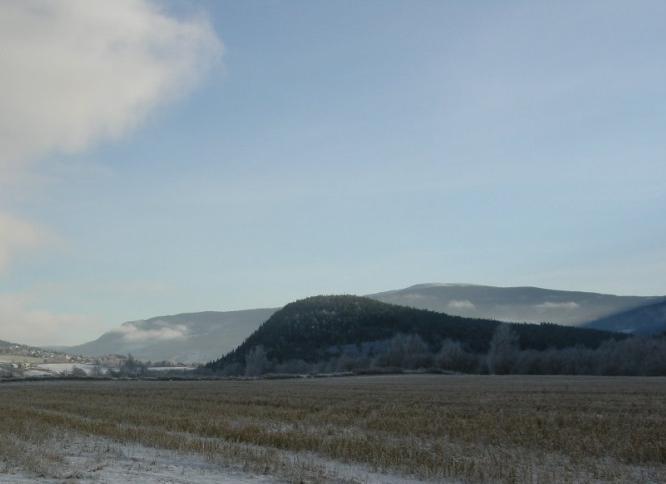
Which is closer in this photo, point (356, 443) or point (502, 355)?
point (356, 443)

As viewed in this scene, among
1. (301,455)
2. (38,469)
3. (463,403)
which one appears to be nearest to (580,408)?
(463,403)

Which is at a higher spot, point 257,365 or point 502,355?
point 502,355

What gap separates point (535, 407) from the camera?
111 ft

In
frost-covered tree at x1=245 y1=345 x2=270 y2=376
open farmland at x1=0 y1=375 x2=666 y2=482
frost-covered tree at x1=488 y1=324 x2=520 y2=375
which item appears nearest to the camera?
open farmland at x1=0 y1=375 x2=666 y2=482

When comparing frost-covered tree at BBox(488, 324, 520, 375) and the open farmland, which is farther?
frost-covered tree at BBox(488, 324, 520, 375)

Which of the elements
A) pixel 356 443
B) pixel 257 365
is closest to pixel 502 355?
pixel 257 365

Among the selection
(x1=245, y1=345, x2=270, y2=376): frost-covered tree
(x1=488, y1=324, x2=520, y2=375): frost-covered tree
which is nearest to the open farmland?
(x1=488, y1=324, x2=520, y2=375): frost-covered tree

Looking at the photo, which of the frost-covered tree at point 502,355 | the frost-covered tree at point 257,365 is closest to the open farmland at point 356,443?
the frost-covered tree at point 502,355

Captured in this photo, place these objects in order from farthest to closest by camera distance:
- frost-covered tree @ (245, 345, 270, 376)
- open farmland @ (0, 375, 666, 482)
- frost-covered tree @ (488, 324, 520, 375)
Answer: frost-covered tree @ (245, 345, 270, 376), frost-covered tree @ (488, 324, 520, 375), open farmland @ (0, 375, 666, 482)

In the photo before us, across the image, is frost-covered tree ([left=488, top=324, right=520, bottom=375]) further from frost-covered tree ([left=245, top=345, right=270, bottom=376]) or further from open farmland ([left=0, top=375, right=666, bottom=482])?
open farmland ([left=0, top=375, right=666, bottom=482])

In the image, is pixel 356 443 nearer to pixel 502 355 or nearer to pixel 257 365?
pixel 502 355

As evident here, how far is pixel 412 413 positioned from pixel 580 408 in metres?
8.45

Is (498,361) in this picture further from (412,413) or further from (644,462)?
(644,462)

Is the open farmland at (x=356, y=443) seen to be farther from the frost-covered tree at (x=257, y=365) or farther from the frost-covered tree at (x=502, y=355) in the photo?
the frost-covered tree at (x=257, y=365)
